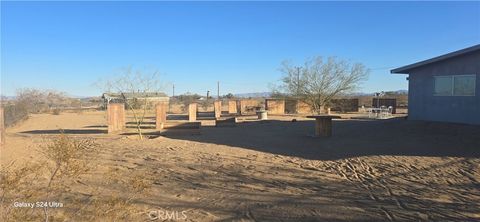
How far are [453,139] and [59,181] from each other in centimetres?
1161

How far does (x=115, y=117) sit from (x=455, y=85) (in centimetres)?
1567

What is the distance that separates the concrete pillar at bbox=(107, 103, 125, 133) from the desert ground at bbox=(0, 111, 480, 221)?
16.6 ft

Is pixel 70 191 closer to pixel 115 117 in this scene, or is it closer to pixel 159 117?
pixel 115 117

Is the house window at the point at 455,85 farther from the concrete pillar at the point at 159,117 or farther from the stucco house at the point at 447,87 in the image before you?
the concrete pillar at the point at 159,117

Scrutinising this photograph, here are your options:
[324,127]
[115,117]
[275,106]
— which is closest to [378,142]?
[324,127]

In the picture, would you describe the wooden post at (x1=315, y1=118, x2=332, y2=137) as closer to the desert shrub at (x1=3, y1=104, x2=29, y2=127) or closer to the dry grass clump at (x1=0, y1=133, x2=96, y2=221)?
the dry grass clump at (x1=0, y1=133, x2=96, y2=221)

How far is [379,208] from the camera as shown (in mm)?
6812

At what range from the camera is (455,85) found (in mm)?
16359

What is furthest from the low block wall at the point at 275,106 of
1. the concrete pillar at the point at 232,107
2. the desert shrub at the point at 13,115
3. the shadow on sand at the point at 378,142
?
the shadow on sand at the point at 378,142

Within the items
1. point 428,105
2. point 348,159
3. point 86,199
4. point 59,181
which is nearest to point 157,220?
point 86,199

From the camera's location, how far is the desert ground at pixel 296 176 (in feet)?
21.7

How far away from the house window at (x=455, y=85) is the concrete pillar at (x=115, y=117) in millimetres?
14910

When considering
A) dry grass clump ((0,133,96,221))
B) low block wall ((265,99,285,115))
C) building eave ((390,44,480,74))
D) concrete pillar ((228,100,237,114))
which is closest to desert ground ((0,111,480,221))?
dry grass clump ((0,133,96,221))

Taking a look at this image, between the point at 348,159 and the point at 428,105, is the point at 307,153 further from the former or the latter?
the point at 428,105
